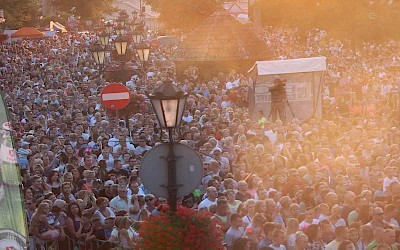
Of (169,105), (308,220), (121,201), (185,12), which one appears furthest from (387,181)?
(185,12)

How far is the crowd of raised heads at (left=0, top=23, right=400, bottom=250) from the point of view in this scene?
11.6 metres

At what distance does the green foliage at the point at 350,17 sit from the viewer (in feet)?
186

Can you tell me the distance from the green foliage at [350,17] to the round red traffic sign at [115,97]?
3834 centimetres

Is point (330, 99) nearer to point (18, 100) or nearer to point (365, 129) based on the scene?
point (365, 129)

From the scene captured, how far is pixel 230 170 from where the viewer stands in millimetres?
16531

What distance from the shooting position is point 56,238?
39.5 feet

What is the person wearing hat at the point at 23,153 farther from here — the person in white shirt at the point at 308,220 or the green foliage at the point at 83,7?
the green foliage at the point at 83,7

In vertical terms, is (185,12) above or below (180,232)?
below

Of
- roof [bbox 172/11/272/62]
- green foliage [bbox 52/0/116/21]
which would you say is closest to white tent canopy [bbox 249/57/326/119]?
roof [bbox 172/11/272/62]

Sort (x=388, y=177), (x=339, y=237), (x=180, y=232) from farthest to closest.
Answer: (x=388, y=177)
(x=339, y=237)
(x=180, y=232)

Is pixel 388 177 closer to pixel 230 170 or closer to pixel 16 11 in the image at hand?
pixel 230 170

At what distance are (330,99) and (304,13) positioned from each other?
32.2 m

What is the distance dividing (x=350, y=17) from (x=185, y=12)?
12.2m

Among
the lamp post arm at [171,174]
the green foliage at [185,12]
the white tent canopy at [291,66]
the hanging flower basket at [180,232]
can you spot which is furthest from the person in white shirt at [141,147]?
the green foliage at [185,12]
